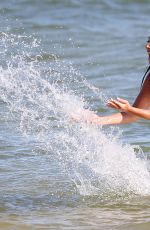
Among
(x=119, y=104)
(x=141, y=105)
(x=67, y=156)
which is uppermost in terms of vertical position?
(x=119, y=104)

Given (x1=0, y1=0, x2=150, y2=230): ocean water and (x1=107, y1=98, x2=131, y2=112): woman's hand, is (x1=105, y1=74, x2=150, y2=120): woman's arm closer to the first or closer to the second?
(x1=107, y1=98, x2=131, y2=112): woman's hand

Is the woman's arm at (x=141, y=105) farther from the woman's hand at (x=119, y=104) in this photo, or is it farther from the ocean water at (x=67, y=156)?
the ocean water at (x=67, y=156)

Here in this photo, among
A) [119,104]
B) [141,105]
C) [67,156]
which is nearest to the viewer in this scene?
[119,104]

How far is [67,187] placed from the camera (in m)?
7.45

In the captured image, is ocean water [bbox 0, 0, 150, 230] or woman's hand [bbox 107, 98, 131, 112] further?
ocean water [bbox 0, 0, 150, 230]

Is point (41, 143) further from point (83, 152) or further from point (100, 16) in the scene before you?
point (100, 16)

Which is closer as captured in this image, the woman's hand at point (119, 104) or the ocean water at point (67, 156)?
the woman's hand at point (119, 104)

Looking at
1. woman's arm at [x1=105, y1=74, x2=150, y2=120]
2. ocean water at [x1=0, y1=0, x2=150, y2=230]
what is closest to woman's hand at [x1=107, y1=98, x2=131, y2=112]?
woman's arm at [x1=105, y1=74, x2=150, y2=120]

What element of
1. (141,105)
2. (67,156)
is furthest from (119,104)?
(67,156)

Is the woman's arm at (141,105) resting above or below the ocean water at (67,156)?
above

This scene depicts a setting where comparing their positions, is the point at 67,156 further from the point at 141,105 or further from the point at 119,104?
the point at 119,104

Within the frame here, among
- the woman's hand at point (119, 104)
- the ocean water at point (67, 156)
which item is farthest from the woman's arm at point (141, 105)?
the ocean water at point (67, 156)

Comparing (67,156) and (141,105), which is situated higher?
(141,105)

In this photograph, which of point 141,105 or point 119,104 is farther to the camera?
point 141,105
